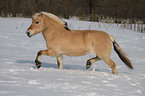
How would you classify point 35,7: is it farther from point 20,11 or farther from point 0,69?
point 0,69

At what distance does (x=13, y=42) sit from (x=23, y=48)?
122 cm

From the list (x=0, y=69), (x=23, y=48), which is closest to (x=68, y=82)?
(x=0, y=69)

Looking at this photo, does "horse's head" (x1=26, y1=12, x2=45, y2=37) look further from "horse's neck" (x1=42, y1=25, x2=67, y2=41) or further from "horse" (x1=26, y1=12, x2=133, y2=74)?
"horse's neck" (x1=42, y1=25, x2=67, y2=41)

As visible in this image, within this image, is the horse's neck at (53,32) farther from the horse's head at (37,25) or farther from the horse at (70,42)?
the horse's head at (37,25)

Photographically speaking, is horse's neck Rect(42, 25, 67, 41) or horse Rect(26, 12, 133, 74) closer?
horse Rect(26, 12, 133, 74)

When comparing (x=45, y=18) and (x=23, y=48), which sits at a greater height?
(x=45, y=18)

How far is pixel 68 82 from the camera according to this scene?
4.09 m

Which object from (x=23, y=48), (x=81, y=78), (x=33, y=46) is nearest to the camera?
(x=81, y=78)

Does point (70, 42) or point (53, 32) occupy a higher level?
point (53, 32)

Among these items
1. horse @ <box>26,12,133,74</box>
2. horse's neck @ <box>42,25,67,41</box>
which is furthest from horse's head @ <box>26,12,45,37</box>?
horse's neck @ <box>42,25,67,41</box>

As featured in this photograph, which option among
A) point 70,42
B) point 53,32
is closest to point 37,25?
point 53,32

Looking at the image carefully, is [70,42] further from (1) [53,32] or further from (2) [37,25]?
(2) [37,25]

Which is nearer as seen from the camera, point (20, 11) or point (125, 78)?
point (125, 78)

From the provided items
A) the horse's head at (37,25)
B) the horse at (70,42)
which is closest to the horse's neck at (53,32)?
the horse at (70,42)
